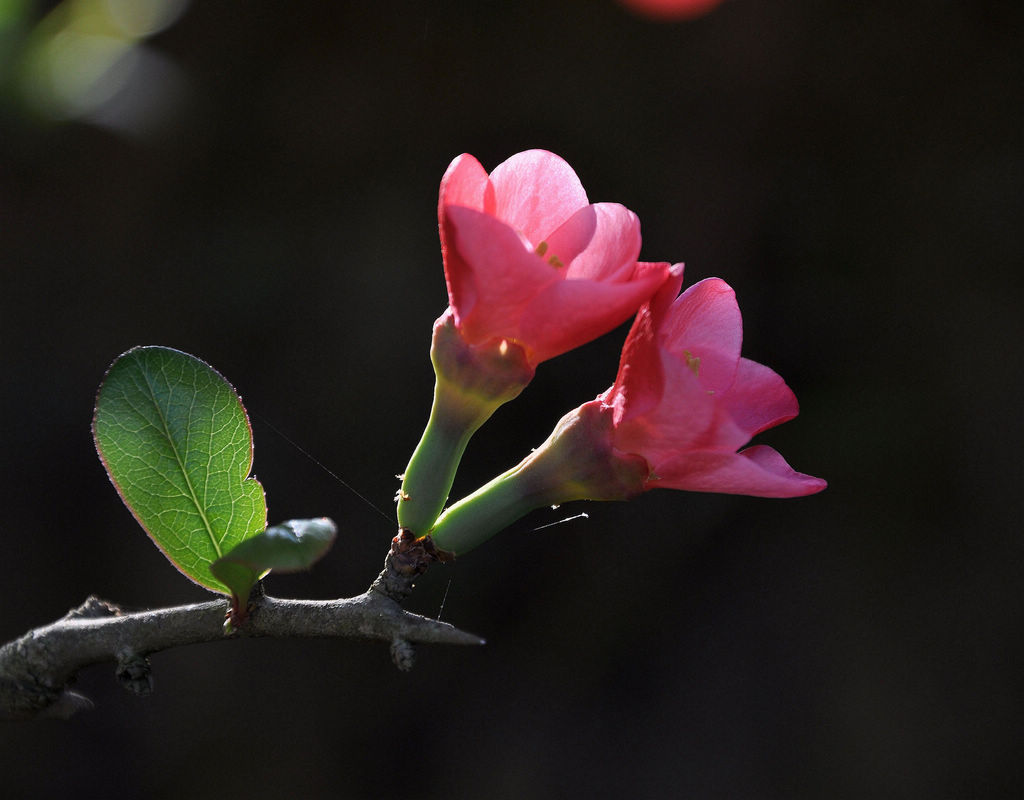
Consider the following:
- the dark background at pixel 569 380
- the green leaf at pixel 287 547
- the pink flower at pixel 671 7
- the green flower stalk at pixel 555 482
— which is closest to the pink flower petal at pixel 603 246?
the green flower stalk at pixel 555 482

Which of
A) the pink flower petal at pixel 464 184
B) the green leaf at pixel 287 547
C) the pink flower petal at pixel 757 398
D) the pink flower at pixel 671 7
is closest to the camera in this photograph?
the green leaf at pixel 287 547

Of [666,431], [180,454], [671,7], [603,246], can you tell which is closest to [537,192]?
[603,246]

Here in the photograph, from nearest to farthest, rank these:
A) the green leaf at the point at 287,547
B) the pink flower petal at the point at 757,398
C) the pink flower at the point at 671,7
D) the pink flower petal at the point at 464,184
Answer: the green leaf at the point at 287,547
the pink flower petal at the point at 464,184
the pink flower petal at the point at 757,398
the pink flower at the point at 671,7

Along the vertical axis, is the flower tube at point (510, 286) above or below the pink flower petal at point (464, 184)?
below

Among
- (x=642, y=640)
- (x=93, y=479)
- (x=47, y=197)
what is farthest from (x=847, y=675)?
(x=47, y=197)

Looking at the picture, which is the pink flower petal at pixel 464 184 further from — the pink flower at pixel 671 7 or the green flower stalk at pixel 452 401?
the pink flower at pixel 671 7

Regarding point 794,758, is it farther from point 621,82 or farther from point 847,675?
point 621,82

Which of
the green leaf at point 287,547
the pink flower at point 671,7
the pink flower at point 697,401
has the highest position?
the pink flower at point 671,7

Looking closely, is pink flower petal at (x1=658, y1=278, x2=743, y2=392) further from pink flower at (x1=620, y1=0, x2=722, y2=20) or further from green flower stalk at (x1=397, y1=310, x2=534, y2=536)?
pink flower at (x1=620, y1=0, x2=722, y2=20)
